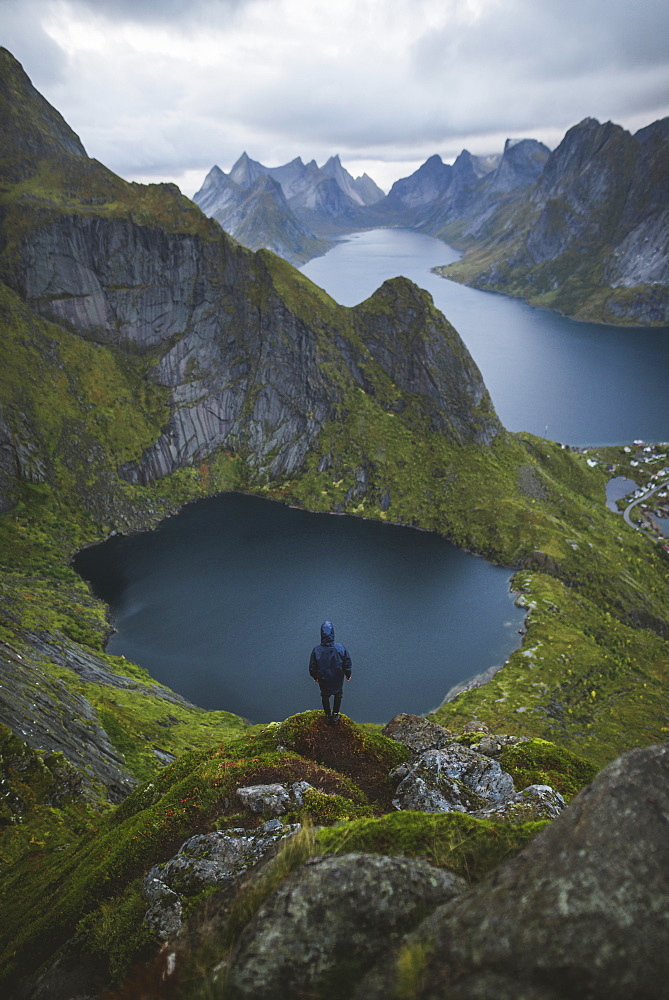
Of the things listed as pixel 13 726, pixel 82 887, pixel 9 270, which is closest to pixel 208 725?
pixel 13 726

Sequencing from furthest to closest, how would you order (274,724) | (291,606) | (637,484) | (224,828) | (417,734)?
(637,484) → (291,606) → (274,724) → (417,734) → (224,828)

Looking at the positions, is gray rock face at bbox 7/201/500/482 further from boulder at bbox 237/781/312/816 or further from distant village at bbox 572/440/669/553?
boulder at bbox 237/781/312/816

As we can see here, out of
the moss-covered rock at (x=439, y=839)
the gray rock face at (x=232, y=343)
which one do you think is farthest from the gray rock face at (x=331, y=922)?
the gray rock face at (x=232, y=343)

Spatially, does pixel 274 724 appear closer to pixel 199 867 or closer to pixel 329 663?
pixel 329 663

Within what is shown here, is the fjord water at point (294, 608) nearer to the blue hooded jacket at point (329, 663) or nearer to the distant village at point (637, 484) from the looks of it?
the distant village at point (637, 484)

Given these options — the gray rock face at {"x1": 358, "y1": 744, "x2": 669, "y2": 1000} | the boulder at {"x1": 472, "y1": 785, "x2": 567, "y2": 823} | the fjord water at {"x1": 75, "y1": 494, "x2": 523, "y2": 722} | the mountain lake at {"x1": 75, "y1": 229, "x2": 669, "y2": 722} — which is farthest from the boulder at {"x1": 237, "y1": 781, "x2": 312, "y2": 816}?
the fjord water at {"x1": 75, "y1": 494, "x2": 523, "y2": 722}

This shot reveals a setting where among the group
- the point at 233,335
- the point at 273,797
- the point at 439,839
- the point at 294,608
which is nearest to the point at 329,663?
the point at 273,797
